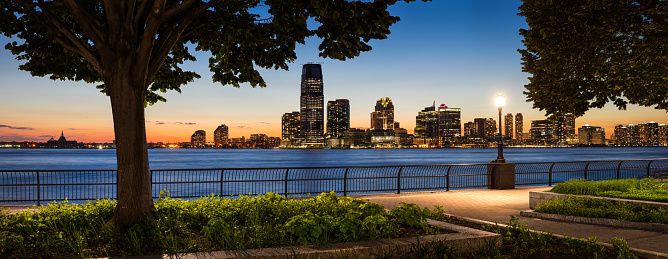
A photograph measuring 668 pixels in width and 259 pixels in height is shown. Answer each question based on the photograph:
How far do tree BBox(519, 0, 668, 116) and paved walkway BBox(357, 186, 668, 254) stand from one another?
12.8 ft

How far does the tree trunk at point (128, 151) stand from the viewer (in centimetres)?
712

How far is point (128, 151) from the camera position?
717 cm

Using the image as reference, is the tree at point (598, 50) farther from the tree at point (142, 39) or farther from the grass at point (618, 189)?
the tree at point (142, 39)

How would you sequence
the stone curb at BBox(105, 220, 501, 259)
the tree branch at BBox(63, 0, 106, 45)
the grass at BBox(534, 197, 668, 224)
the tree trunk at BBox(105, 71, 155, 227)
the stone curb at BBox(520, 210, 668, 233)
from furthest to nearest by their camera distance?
the grass at BBox(534, 197, 668, 224), the stone curb at BBox(520, 210, 668, 233), the tree branch at BBox(63, 0, 106, 45), the tree trunk at BBox(105, 71, 155, 227), the stone curb at BBox(105, 220, 501, 259)

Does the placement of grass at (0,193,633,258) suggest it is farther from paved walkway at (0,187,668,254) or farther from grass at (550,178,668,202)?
grass at (550,178,668,202)

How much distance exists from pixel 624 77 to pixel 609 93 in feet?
4.09

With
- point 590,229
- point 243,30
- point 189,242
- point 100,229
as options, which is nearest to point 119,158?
point 100,229

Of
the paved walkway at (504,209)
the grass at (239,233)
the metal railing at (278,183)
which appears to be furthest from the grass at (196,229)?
the metal railing at (278,183)

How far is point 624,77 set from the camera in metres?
13.3

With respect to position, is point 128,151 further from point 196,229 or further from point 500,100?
point 500,100

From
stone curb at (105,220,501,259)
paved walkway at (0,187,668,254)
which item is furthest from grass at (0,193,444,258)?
paved walkway at (0,187,668,254)

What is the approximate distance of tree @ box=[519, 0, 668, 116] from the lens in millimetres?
11828

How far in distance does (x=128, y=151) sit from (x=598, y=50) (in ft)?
43.7

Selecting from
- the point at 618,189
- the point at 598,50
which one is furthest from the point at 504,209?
the point at 598,50
